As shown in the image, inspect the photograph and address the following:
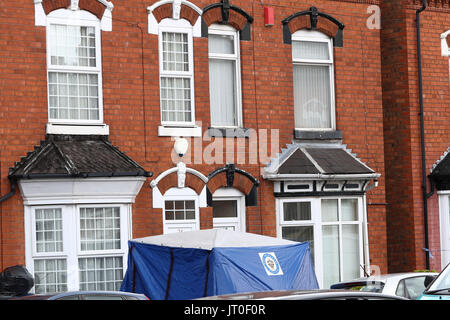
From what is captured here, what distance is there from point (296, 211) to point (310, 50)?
145 inches

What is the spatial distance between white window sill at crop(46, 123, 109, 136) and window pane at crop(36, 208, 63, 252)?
4.92ft

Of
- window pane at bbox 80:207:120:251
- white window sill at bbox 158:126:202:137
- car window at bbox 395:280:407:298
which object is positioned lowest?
car window at bbox 395:280:407:298

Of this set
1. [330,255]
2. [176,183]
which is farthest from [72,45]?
[330,255]

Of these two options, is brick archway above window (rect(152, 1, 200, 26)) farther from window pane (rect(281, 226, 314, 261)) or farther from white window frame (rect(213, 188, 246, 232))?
window pane (rect(281, 226, 314, 261))

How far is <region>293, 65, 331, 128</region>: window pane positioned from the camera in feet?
65.3

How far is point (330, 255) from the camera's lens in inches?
774

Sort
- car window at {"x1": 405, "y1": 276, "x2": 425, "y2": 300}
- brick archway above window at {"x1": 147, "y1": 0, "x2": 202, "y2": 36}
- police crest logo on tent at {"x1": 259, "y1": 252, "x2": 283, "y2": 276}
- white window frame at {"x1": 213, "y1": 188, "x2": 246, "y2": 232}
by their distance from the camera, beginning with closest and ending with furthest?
1. car window at {"x1": 405, "y1": 276, "x2": 425, "y2": 300}
2. police crest logo on tent at {"x1": 259, "y1": 252, "x2": 283, "y2": 276}
3. brick archway above window at {"x1": 147, "y1": 0, "x2": 202, "y2": 36}
4. white window frame at {"x1": 213, "y1": 188, "x2": 246, "y2": 232}

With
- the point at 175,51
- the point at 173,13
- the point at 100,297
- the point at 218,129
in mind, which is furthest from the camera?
the point at 218,129

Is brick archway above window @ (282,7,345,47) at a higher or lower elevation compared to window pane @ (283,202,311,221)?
higher

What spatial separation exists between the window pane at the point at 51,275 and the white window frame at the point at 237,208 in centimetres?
376

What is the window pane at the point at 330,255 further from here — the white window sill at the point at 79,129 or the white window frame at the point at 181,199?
the white window sill at the point at 79,129

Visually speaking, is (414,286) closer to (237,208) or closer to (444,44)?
(237,208)

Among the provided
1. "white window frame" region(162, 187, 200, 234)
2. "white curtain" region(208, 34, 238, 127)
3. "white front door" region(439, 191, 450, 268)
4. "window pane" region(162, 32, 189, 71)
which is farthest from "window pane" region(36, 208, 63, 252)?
"white front door" region(439, 191, 450, 268)

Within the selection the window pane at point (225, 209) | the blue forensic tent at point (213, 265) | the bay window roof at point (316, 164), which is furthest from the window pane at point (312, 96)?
the blue forensic tent at point (213, 265)
